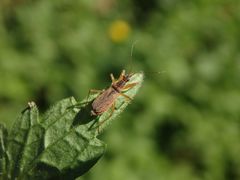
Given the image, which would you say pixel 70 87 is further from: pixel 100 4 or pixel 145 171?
pixel 100 4

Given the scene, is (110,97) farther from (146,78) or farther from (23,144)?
(146,78)

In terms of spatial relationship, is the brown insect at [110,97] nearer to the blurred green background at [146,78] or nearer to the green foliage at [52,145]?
the green foliage at [52,145]

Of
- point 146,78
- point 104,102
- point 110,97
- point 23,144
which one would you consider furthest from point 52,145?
point 146,78

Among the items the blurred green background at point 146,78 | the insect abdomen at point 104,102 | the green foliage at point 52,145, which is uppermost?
the blurred green background at point 146,78

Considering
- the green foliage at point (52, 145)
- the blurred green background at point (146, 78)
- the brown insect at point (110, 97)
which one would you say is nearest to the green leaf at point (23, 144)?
the green foliage at point (52, 145)

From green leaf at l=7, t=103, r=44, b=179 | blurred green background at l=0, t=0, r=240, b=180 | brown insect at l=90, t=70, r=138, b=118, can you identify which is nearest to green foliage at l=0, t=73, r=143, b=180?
green leaf at l=7, t=103, r=44, b=179

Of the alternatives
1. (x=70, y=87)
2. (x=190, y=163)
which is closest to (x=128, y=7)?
(x=70, y=87)
